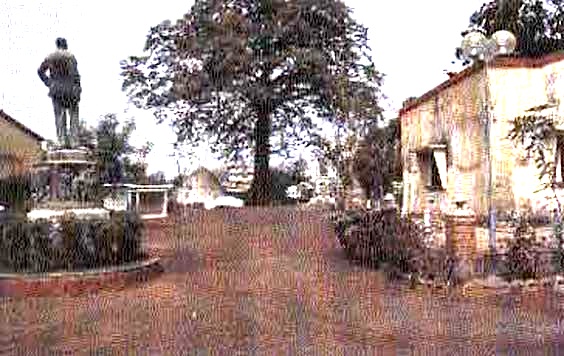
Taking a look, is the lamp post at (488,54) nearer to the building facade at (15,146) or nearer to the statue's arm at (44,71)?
the statue's arm at (44,71)

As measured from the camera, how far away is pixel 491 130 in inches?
508

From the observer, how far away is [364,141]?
28328 millimetres

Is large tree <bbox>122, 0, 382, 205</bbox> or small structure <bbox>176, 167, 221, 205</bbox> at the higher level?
large tree <bbox>122, 0, 382, 205</bbox>

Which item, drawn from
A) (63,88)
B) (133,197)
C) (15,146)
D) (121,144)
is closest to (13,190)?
(133,197)

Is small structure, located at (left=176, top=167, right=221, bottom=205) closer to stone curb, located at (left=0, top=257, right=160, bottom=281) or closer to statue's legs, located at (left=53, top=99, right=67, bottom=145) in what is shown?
statue's legs, located at (left=53, top=99, right=67, bottom=145)

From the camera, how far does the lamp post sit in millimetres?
11586

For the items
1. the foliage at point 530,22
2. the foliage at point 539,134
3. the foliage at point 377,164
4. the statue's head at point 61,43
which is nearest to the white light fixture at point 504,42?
the foliage at point 539,134

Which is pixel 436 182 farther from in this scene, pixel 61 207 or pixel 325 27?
pixel 325 27

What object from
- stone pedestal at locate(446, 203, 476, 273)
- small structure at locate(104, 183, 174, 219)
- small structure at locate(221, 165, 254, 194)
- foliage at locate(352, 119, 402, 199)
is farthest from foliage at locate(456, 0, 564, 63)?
stone pedestal at locate(446, 203, 476, 273)

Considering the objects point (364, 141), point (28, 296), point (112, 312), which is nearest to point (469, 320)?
point (112, 312)

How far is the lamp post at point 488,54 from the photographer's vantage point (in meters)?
11.6

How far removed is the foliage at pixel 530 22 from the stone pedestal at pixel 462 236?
17.2 meters

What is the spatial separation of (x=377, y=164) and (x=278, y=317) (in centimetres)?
1838

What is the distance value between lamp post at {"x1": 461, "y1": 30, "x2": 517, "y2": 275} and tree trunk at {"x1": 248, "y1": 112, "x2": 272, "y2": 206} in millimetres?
18884
